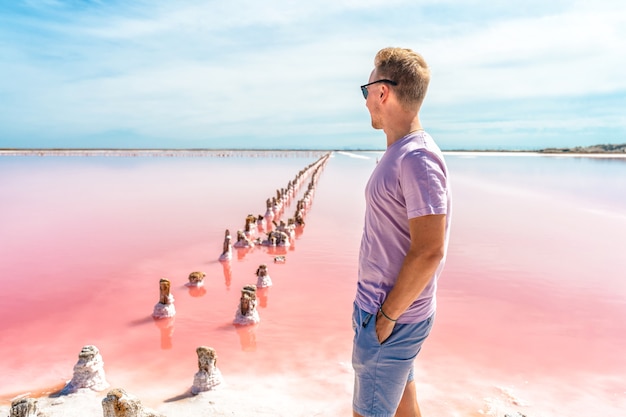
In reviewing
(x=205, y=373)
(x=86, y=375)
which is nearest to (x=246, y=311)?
(x=205, y=373)

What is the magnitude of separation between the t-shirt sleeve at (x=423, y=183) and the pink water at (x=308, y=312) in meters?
3.21

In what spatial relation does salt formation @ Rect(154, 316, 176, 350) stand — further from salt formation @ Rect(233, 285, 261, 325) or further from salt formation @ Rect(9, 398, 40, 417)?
salt formation @ Rect(9, 398, 40, 417)

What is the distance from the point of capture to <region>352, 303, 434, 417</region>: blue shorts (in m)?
2.35

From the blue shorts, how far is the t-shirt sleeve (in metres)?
0.65

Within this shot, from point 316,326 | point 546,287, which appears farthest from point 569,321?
point 316,326

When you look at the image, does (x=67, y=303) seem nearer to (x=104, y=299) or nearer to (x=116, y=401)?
(x=104, y=299)

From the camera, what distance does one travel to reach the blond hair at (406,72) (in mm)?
2223

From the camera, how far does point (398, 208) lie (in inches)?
88.4

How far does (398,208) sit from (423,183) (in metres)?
0.22

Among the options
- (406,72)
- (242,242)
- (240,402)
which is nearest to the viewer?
(406,72)

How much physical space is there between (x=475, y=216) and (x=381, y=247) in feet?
49.0

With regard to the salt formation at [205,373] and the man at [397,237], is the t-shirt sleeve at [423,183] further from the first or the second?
the salt formation at [205,373]

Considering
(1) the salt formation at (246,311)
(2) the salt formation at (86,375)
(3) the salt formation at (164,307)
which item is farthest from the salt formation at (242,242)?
(2) the salt formation at (86,375)

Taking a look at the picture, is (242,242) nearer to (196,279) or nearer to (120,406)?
(196,279)
